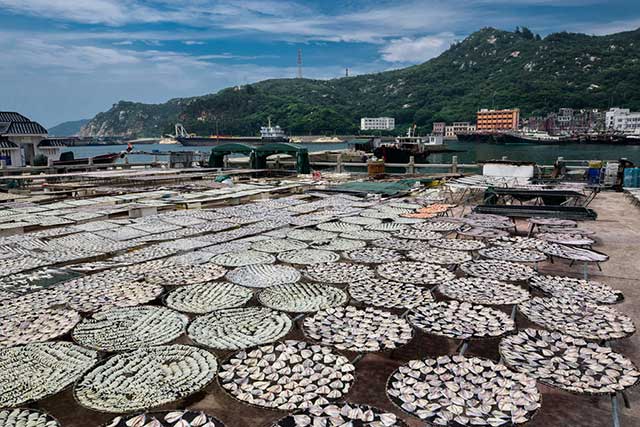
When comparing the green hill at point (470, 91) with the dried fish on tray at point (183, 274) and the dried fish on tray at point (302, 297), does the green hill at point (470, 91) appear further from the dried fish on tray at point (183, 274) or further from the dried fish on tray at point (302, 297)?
the dried fish on tray at point (302, 297)

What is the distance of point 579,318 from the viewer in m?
4.01

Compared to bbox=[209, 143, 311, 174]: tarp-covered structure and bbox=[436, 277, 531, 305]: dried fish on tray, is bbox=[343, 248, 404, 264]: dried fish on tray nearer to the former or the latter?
bbox=[436, 277, 531, 305]: dried fish on tray

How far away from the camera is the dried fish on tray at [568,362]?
2887 millimetres

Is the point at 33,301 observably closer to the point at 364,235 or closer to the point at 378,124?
the point at 364,235

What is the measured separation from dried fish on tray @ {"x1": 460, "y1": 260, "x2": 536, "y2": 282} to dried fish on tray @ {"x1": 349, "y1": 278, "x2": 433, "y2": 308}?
3.39 feet

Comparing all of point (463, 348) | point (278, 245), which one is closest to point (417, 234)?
point (278, 245)

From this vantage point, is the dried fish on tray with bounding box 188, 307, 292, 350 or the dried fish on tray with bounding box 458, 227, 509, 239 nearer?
the dried fish on tray with bounding box 188, 307, 292, 350

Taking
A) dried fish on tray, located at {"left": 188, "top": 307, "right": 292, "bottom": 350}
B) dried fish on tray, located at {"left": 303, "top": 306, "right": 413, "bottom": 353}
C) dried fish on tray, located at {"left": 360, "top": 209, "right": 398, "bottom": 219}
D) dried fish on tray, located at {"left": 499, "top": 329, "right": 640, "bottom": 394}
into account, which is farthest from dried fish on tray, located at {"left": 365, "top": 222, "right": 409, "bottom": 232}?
dried fish on tray, located at {"left": 499, "top": 329, "right": 640, "bottom": 394}

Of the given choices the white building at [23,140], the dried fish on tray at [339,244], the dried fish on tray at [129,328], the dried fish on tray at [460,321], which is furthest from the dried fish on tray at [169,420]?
the white building at [23,140]

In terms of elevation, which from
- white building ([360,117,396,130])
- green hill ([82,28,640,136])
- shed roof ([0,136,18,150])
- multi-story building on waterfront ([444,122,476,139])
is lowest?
shed roof ([0,136,18,150])

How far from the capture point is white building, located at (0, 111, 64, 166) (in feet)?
89.9

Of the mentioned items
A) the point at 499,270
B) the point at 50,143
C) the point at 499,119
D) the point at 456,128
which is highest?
the point at 499,119

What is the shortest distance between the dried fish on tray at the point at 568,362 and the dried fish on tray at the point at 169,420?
2286 millimetres

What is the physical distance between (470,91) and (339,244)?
16976 centimetres
